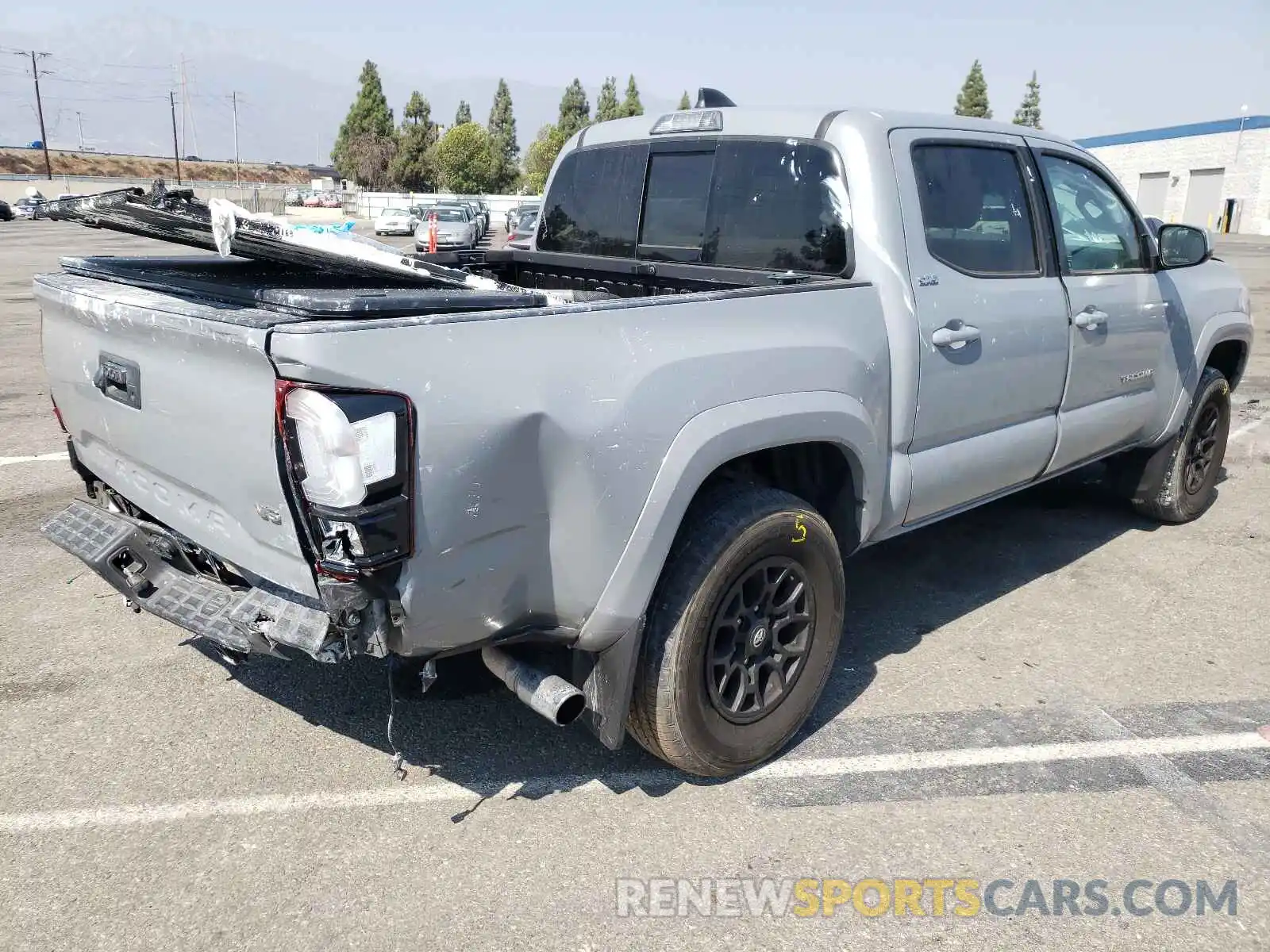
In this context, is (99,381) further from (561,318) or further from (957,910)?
(957,910)

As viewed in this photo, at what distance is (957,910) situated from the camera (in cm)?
258

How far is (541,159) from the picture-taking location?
72375mm

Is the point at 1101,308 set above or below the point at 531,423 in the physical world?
above

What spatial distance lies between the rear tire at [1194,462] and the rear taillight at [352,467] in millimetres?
4473

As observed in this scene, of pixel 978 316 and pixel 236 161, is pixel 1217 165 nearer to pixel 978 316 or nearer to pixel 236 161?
pixel 978 316

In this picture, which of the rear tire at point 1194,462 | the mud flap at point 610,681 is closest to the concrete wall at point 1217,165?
the rear tire at point 1194,462

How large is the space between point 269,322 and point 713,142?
2254 millimetres

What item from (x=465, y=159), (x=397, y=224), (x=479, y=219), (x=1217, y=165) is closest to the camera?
(x=397, y=224)

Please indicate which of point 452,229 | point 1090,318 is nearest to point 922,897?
point 1090,318

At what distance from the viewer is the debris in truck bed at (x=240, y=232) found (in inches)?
107

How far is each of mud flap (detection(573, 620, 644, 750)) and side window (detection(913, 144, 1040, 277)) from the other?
1.82m

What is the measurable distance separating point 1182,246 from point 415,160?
267ft

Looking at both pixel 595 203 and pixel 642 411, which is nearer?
pixel 642 411

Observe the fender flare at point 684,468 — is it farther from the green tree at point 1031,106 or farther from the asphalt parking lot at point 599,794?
the green tree at point 1031,106
